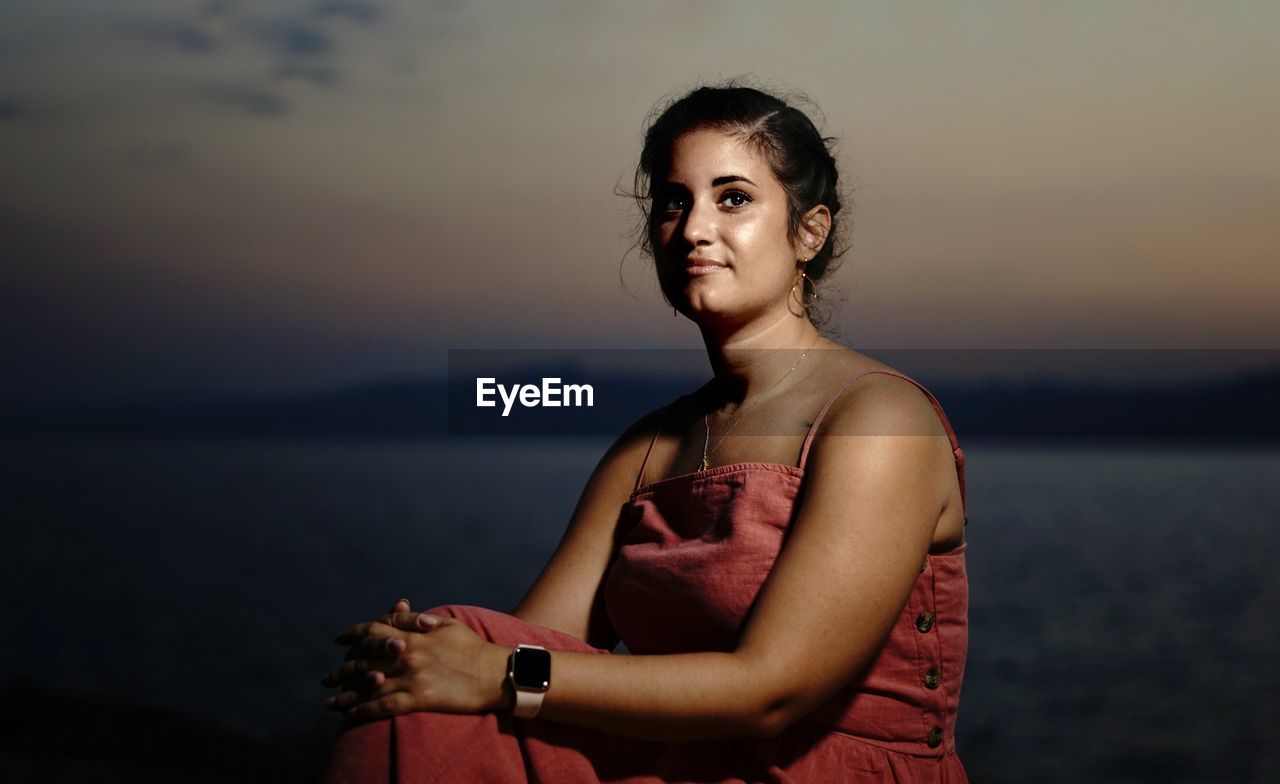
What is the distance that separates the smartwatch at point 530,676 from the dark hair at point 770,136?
859mm

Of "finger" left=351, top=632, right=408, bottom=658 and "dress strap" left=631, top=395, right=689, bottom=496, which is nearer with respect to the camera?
"finger" left=351, top=632, right=408, bottom=658

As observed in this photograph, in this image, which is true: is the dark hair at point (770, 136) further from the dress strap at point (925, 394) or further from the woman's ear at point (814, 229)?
the dress strap at point (925, 394)

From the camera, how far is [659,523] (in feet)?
7.32

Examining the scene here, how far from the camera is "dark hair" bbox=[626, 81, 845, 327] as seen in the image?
2.24m

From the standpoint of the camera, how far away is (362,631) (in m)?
2.00

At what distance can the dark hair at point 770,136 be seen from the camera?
2.24 meters

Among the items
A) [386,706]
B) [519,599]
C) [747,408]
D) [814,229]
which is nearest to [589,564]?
[747,408]

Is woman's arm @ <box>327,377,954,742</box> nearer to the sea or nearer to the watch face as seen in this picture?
the watch face

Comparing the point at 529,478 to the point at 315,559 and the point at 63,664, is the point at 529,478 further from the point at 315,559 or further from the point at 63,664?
the point at 63,664

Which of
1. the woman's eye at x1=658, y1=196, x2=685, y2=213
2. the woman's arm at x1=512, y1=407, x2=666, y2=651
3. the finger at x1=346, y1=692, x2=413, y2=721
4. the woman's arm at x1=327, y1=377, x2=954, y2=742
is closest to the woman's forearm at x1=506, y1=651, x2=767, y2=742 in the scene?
the woman's arm at x1=327, y1=377, x2=954, y2=742

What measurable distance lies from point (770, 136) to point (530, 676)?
104cm

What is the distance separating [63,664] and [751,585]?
442 inches

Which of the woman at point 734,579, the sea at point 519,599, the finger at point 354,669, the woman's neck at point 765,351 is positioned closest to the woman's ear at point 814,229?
the woman at point 734,579

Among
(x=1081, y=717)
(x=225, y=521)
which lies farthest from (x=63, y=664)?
(x=225, y=521)
